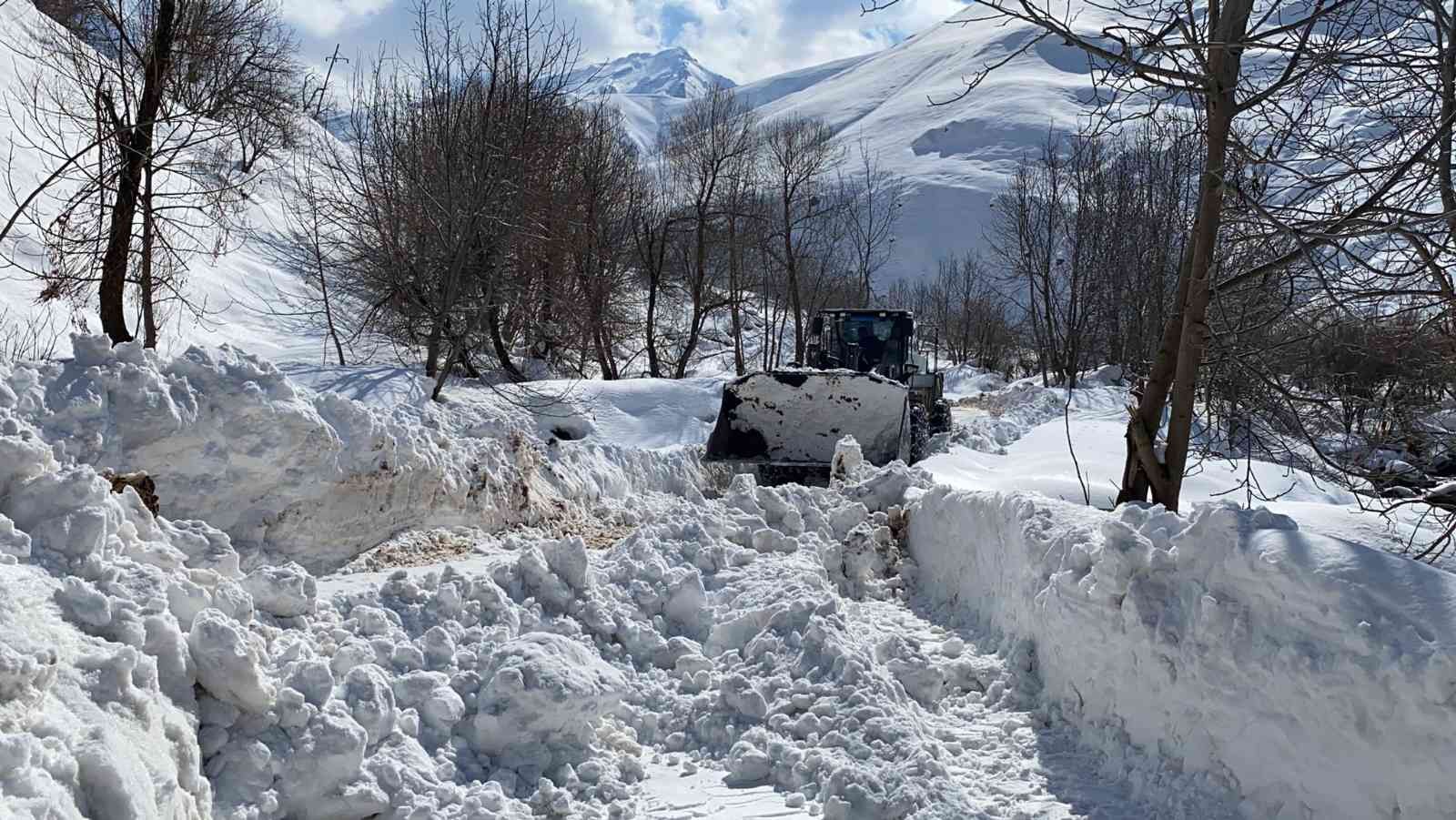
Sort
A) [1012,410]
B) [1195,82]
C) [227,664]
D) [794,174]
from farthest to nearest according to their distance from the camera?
[794,174] → [1012,410] → [1195,82] → [227,664]

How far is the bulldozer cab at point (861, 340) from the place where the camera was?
16.0 metres

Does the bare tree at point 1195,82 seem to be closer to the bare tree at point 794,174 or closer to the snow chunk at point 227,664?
the snow chunk at point 227,664

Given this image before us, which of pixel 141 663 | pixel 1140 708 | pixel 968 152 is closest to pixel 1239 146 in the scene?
pixel 1140 708

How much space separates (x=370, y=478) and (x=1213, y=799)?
595 centimetres

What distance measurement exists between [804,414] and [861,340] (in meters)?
4.21

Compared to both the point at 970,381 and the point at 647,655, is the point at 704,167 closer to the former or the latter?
the point at 647,655

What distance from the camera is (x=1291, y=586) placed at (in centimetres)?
324

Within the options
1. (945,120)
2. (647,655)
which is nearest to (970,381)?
(647,655)

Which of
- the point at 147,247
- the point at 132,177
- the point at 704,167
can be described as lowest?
the point at 147,247

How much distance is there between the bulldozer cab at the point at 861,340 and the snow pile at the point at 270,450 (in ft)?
24.3

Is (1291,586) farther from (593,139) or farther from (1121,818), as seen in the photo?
(593,139)

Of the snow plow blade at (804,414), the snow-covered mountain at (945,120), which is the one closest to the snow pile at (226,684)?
the snow plow blade at (804,414)

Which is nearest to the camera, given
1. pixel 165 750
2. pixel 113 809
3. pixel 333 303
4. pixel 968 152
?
pixel 113 809

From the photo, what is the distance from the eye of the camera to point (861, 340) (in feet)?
53.1
